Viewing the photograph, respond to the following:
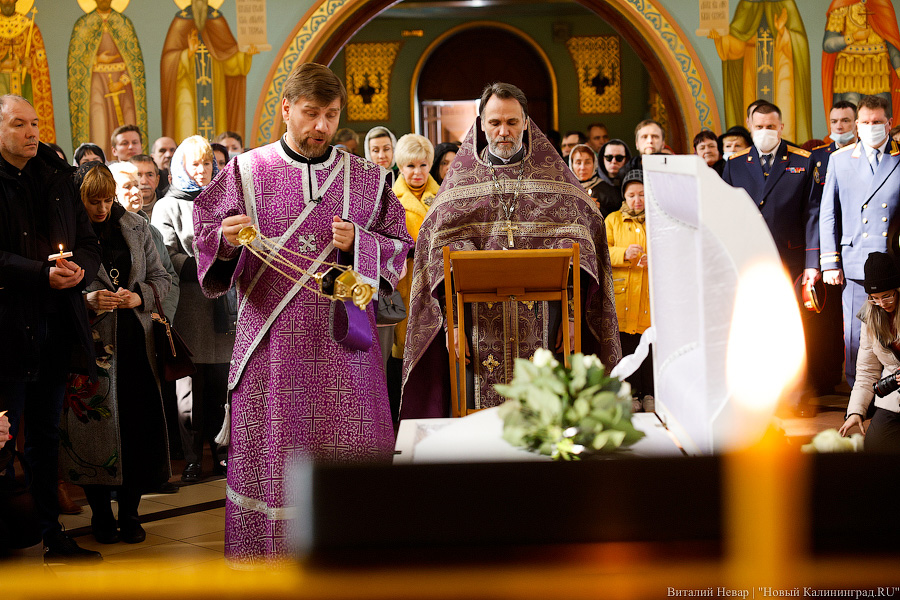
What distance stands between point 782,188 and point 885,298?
6.31 ft

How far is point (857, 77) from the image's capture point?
830 cm

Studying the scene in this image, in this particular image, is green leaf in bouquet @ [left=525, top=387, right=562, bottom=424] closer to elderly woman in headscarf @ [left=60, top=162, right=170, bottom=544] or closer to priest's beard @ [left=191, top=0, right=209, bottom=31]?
elderly woman in headscarf @ [left=60, top=162, right=170, bottom=544]

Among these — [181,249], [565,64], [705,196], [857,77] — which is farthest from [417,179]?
[565,64]

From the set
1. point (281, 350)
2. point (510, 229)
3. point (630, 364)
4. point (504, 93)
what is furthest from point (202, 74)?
point (630, 364)

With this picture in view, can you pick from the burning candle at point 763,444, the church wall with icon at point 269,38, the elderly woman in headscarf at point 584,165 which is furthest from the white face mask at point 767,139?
the burning candle at point 763,444

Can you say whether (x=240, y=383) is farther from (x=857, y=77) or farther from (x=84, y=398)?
(x=857, y=77)

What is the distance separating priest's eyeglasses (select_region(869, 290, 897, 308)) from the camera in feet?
12.5

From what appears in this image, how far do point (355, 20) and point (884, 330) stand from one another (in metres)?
6.33

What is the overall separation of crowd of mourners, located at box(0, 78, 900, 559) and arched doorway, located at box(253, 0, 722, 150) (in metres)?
2.18

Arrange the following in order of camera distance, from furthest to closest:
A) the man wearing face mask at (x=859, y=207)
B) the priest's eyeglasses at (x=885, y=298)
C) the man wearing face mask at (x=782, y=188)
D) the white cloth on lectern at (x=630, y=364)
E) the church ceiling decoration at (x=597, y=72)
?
the church ceiling decoration at (x=597, y=72), the man wearing face mask at (x=782, y=188), the man wearing face mask at (x=859, y=207), the priest's eyeglasses at (x=885, y=298), the white cloth on lectern at (x=630, y=364)

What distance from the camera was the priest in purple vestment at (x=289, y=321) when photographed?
2.85m

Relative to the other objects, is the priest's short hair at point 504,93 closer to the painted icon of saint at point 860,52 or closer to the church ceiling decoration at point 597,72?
the painted icon of saint at point 860,52

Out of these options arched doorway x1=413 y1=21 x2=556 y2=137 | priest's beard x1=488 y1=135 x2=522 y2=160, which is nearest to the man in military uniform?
priest's beard x1=488 y1=135 x2=522 y2=160

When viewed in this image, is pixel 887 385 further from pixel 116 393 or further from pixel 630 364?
pixel 116 393
